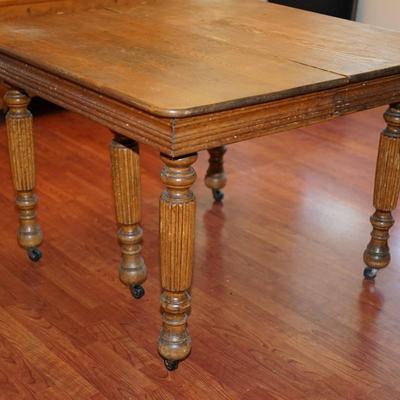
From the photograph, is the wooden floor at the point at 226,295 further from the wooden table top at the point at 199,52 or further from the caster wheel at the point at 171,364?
the wooden table top at the point at 199,52

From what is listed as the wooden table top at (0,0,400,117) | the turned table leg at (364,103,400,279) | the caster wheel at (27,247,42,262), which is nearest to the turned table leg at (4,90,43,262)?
the caster wheel at (27,247,42,262)

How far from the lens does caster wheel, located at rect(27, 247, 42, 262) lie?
250 cm

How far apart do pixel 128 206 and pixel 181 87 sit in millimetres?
567

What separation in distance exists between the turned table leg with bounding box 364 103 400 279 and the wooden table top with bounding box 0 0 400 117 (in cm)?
22

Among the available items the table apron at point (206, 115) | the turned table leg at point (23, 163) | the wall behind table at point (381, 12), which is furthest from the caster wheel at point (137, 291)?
the wall behind table at point (381, 12)

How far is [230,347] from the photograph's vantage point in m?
2.09

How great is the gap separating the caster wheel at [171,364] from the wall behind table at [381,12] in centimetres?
294

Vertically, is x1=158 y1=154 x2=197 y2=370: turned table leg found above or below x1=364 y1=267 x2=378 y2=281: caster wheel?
above

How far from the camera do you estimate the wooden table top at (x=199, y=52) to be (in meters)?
1.68

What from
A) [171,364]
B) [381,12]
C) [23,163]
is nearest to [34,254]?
[23,163]

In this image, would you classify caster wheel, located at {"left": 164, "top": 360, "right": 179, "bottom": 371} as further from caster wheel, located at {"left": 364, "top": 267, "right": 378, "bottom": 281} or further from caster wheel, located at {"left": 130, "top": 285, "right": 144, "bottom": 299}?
caster wheel, located at {"left": 364, "top": 267, "right": 378, "bottom": 281}

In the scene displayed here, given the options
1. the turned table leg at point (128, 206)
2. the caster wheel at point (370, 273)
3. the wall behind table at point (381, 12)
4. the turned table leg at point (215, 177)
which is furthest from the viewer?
the wall behind table at point (381, 12)


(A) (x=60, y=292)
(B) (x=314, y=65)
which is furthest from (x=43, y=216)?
(B) (x=314, y=65)

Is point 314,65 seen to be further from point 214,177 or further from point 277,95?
point 214,177
